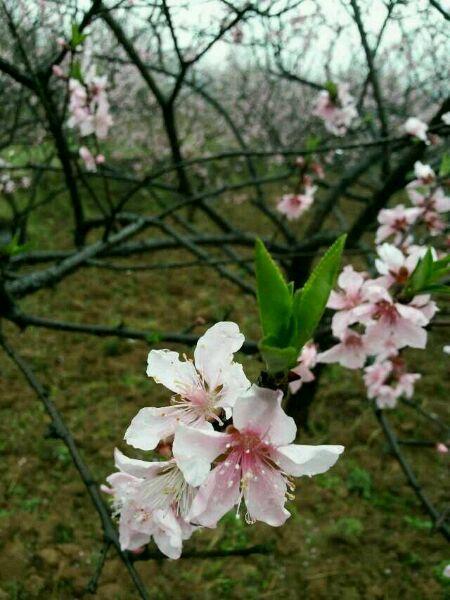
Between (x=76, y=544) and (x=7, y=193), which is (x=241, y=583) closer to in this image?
(x=76, y=544)

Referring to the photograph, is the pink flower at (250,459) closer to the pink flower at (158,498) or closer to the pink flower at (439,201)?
the pink flower at (158,498)

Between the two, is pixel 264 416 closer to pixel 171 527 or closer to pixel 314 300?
pixel 314 300

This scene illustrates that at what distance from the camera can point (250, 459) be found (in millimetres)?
737

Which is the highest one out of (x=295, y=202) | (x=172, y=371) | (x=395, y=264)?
(x=172, y=371)

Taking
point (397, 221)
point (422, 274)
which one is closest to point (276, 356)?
point (422, 274)

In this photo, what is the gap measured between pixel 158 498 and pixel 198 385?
19 centimetres

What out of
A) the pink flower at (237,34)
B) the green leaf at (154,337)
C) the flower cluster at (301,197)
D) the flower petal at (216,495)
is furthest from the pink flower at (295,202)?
the flower petal at (216,495)

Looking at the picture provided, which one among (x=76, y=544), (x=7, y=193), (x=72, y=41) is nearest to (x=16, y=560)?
(x=76, y=544)

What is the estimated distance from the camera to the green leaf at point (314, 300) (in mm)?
619

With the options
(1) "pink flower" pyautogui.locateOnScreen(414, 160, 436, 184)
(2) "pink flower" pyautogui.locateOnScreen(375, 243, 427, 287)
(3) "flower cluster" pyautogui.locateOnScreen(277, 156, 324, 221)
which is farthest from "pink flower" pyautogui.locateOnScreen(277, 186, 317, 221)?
(2) "pink flower" pyautogui.locateOnScreen(375, 243, 427, 287)

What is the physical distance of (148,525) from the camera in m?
0.93

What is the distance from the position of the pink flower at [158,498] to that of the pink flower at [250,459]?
79mm

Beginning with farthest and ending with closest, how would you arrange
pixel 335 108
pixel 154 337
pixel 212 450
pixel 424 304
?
pixel 335 108
pixel 154 337
pixel 424 304
pixel 212 450

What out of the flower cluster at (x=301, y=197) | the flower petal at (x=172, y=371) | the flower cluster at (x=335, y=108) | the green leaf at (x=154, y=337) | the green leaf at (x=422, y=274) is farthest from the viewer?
the flower cluster at (x=301, y=197)
